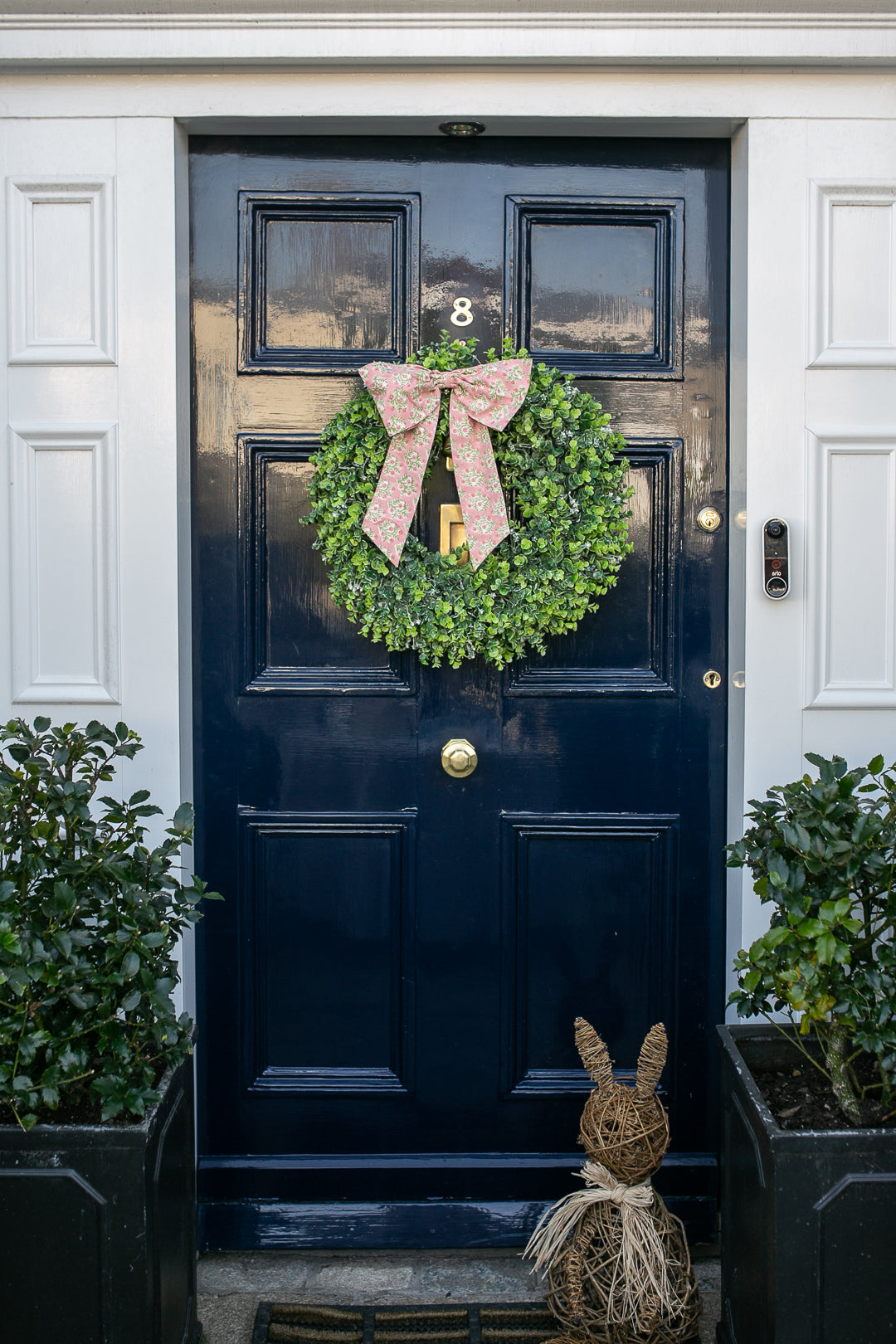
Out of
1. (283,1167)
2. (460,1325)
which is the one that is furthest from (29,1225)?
(460,1325)

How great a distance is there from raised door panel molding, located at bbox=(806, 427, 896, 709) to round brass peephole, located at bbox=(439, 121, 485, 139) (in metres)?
1.07

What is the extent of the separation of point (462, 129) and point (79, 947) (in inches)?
79.0

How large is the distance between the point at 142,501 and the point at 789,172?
5.55 feet

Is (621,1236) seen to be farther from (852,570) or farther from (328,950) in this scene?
(852,570)

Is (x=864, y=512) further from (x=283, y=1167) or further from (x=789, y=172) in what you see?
(x=283, y=1167)

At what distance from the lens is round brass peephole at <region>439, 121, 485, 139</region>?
2416 mm

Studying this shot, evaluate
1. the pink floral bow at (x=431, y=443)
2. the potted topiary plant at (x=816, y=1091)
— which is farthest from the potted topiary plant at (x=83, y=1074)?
the potted topiary plant at (x=816, y=1091)

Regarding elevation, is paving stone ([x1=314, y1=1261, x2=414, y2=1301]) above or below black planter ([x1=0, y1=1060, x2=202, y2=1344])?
below

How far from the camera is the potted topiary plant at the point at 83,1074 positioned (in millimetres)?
1849

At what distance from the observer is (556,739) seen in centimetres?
257

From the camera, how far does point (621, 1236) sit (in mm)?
2137

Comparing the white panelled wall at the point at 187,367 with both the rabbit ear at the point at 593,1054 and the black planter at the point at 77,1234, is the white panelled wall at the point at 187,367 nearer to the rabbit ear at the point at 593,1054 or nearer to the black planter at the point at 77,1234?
the rabbit ear at the point at 593,1054

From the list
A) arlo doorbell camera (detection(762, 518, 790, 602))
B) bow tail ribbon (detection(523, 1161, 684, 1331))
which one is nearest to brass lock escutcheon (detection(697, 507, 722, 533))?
arlo doorbell camera (detection(762, 518, 790, 602))

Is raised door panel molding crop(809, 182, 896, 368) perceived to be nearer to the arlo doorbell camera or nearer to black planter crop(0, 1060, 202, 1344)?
the arlo doorbell camera
